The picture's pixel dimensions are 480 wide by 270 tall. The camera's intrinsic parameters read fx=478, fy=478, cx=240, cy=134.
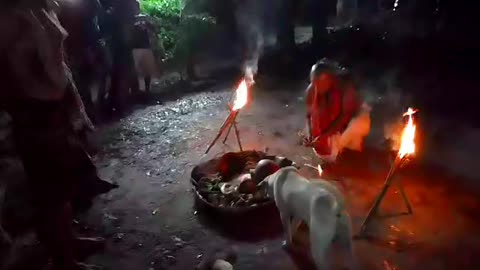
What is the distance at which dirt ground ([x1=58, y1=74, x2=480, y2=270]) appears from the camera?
5.18 meters

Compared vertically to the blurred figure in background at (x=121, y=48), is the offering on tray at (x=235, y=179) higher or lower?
lower

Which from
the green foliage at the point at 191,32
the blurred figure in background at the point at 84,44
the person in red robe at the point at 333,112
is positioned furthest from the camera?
the green foliage at the point at 191,32

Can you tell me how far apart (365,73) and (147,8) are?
7.29 m

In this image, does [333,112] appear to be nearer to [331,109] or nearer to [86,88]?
[331,109]

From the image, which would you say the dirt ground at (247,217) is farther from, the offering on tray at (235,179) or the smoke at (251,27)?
the smoke at (251,27)

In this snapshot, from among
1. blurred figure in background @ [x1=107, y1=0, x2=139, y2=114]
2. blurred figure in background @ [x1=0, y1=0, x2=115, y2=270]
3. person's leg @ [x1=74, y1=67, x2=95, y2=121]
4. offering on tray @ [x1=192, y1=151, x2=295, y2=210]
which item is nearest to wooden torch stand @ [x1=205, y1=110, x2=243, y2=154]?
offering on tray @ [x1=192, y1=151, x2=295, y2=210]

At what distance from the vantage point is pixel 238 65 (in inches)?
536

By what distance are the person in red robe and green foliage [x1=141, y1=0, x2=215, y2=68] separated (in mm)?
6562

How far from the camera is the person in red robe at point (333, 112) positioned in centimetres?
673

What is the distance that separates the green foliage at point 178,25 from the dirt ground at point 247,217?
4.45 m

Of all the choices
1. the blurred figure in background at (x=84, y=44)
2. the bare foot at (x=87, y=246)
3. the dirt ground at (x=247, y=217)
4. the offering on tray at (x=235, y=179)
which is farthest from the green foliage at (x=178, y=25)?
the bare foot at (x=87, y=246)

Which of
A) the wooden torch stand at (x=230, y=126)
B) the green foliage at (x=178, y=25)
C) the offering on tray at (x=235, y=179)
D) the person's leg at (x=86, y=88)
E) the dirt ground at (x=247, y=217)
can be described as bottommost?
the dirt ground at (x=247, y=217)

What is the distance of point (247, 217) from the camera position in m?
5.70

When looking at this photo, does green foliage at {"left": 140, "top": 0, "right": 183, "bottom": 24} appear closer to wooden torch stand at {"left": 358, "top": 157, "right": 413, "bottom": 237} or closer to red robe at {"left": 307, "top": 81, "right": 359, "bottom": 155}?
red robe at {"left": 307, "top": 81, "right": 359, "bottom": 155}
